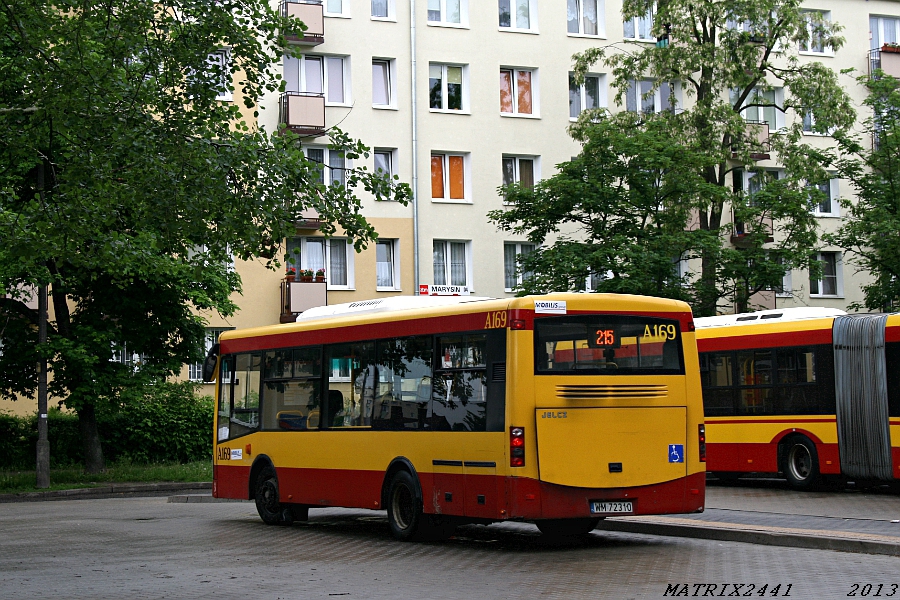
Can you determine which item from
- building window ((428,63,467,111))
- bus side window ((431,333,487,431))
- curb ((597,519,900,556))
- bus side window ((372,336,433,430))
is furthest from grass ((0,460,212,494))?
curb ((597,519,900,556))

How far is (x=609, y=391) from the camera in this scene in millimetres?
14320

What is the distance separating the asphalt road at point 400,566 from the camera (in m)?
10.9

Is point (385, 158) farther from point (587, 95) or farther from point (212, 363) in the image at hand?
point (212, 363)

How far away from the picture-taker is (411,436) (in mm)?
15555

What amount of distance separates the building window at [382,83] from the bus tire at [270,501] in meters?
27.1

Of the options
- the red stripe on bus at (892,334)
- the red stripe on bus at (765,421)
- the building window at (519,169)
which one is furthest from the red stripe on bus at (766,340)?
the building window at (519,169)

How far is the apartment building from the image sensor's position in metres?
43.0

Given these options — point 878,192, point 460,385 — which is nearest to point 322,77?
point 878,192

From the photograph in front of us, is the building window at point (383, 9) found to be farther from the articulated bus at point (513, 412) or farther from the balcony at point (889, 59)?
the articulated bus at point (513, 412)

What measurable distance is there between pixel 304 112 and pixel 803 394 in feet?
75.8

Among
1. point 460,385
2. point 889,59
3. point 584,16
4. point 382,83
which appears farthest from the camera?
point 889,59

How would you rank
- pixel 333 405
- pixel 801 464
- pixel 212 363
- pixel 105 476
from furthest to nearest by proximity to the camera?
1. pixel 105 476
2. pixel 801 464
3. pixel 212 363
4. pixel 333 405

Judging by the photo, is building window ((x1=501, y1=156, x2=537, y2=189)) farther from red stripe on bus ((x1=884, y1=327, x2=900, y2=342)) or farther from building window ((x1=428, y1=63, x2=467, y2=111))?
red stripe on bus ((x1=884, y1=327, x2=900, y2=342))

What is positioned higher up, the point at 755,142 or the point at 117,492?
the point at 755,142
